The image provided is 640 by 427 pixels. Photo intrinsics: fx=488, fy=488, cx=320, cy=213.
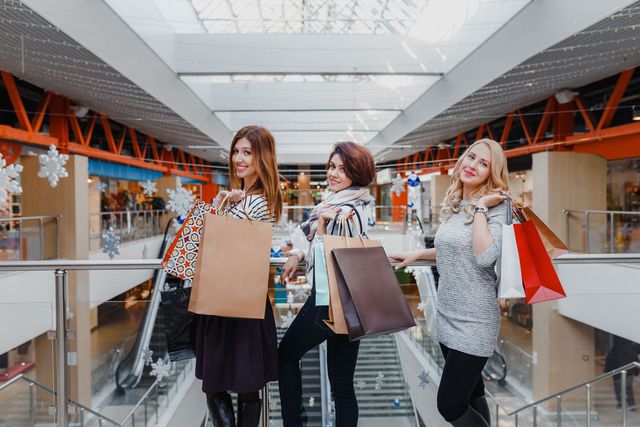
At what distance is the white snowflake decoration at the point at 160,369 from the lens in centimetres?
236

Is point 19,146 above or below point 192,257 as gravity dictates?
above

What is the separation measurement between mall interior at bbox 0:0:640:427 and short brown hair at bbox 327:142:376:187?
46 centimetres

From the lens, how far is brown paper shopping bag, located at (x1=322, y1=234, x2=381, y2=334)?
1.55m

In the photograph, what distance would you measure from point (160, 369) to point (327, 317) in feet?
3.61

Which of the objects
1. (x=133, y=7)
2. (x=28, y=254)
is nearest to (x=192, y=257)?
(x=133, y=7)

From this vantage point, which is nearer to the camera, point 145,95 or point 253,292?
point 253,292

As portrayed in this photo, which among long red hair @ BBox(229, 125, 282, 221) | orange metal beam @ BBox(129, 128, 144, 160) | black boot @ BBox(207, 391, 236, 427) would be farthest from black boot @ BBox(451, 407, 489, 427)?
orange metal beam @ BBox(129, 128, 144, 160)

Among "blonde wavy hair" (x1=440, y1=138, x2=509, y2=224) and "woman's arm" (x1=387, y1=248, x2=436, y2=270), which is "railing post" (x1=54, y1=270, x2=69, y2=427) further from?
"blonde wavy hair" (x1=440, y1=138, x2=509, y2=224)

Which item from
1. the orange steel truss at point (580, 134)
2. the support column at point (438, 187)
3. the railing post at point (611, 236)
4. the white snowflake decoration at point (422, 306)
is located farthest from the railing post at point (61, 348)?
the support column at point (438, 187)

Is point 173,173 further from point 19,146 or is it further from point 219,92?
point 19,146

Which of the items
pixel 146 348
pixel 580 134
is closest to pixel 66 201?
pixel 146 348

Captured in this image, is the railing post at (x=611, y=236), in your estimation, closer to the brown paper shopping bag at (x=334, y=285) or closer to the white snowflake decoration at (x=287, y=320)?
the white snowflake decoration at (x=287, y=320)

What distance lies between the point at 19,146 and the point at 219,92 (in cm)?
463

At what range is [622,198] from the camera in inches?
349
